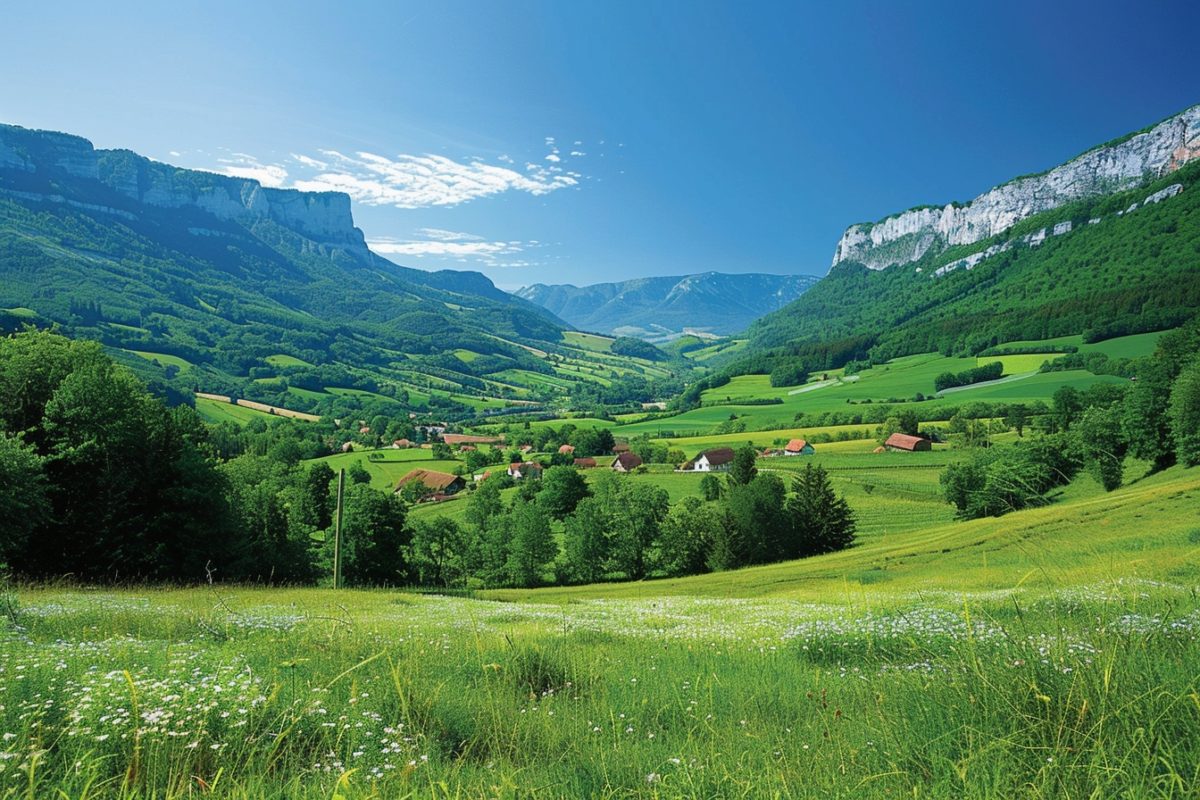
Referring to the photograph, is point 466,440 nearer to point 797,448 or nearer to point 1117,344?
point 797,448

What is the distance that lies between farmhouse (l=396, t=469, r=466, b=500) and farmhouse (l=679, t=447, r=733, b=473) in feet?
153

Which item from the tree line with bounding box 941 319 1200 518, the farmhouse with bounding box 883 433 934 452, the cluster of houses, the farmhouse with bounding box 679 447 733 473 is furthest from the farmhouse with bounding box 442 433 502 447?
the tree line with bounding box 941 319 1200 518

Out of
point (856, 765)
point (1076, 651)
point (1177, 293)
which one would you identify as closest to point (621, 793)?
point (856, 765)

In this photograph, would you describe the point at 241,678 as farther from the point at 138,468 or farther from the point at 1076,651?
the point at 138,468

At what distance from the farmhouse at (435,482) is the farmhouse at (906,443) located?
84707 millimetres

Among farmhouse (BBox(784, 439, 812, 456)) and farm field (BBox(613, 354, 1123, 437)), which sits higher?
farm field (BBox(613, 354, 1123, 437))

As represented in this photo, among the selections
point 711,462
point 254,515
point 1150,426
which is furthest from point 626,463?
point 254,515

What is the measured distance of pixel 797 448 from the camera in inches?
4722

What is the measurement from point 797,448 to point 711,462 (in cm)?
1752

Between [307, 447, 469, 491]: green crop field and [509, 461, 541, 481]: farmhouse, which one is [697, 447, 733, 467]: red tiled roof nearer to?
[509, 461, 541, 481]: farmhouse

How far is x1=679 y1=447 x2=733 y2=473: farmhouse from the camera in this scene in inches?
4766

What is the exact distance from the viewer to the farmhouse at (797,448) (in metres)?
118

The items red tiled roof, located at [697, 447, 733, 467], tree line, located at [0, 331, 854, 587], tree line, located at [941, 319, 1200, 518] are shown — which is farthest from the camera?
red tiled roof, located at [697, 447, 733, 467]

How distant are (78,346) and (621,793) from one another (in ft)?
125
